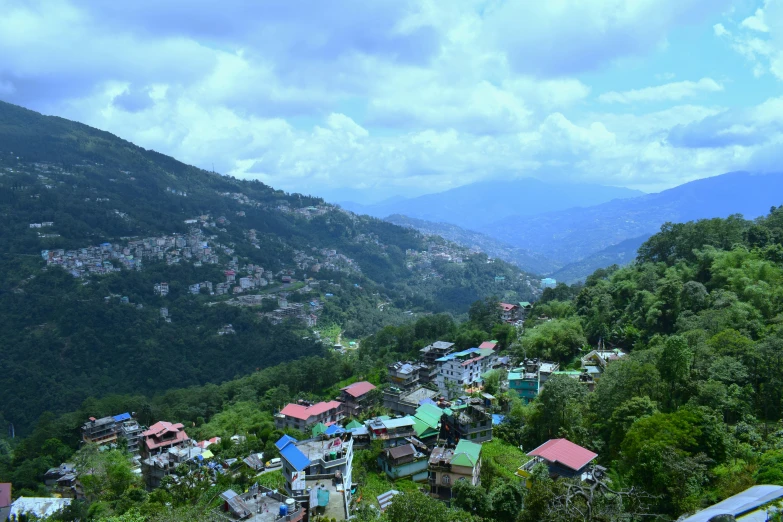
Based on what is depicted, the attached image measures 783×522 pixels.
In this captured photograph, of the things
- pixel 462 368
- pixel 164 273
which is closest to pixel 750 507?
pixel 462 368

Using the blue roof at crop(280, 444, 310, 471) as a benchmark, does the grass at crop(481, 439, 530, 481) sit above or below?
below

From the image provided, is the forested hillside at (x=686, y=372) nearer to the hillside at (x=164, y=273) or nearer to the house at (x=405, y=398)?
the house at (x=405, y=398)

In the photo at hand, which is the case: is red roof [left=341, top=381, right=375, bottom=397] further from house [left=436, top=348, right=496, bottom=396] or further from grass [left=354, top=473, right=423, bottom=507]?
grass [left=354, top=473, right=423, bottom=507]

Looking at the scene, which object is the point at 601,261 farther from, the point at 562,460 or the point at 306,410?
the point at 562,460

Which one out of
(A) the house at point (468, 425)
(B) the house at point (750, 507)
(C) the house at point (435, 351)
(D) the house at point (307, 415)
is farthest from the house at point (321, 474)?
(C) the house at point (435, 351)

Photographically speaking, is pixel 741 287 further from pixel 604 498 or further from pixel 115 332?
pixel 115 332

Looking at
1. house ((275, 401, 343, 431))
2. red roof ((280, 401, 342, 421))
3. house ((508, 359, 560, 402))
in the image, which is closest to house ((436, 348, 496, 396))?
house ((508, 359, 560, 402))

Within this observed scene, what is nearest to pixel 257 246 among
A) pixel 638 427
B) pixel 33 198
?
pixel 33 198
